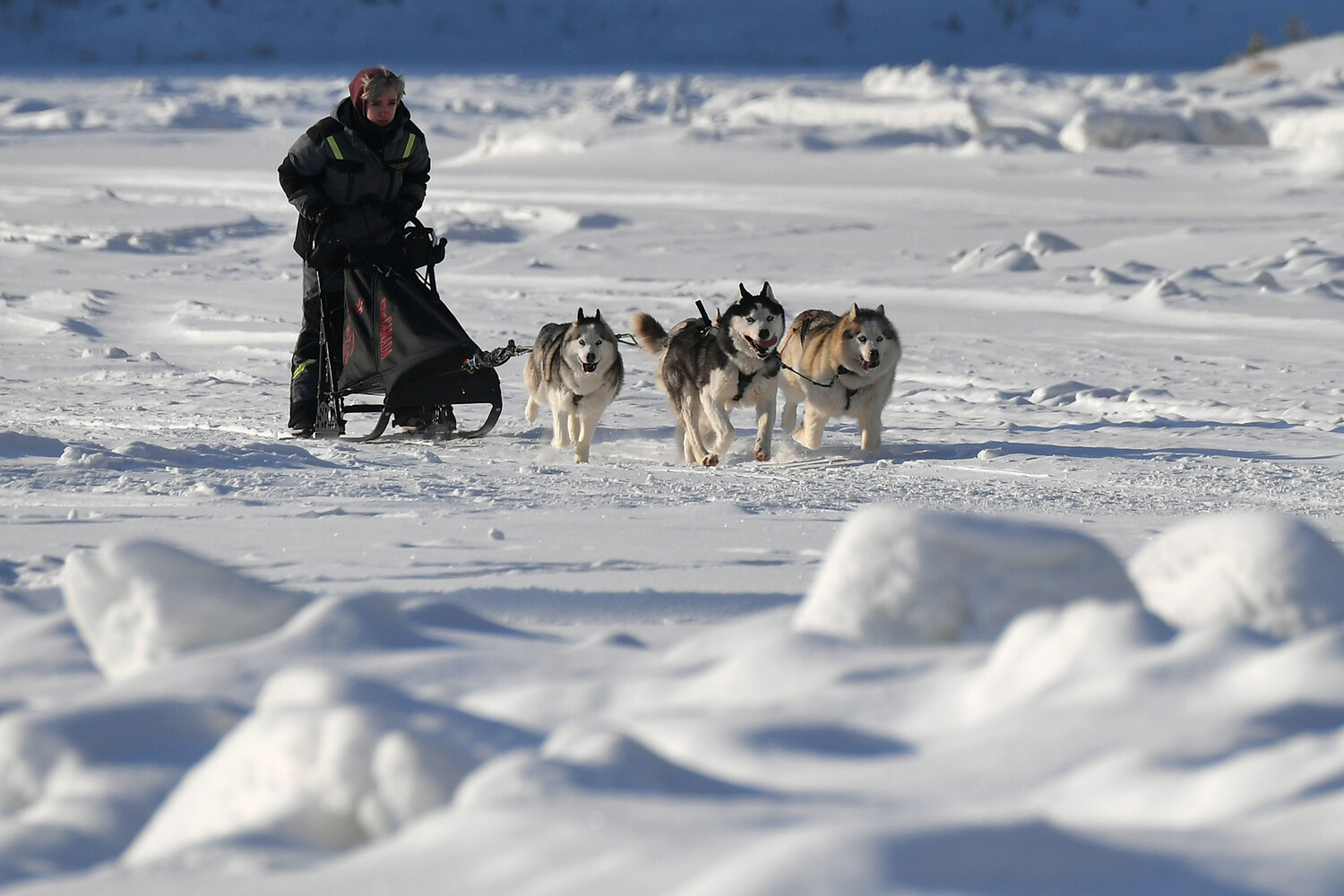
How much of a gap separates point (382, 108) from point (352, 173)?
276mm

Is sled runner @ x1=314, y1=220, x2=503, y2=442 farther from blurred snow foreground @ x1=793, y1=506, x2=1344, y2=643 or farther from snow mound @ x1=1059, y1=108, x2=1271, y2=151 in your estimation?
snow mound @ x1=1059, y1=108, x2=1271, y2=151

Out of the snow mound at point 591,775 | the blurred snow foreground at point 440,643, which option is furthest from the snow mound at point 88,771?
the snow mound at point 591,775

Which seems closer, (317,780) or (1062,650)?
(317,780)

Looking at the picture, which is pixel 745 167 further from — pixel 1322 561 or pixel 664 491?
pixel 1322 561

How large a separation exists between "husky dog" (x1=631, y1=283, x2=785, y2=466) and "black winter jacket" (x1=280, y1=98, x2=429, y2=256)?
1207 millimetres

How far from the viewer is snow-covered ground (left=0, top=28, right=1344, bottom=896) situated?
1708 mm

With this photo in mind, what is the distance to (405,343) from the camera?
586 cm

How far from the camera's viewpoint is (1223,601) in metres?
2.25

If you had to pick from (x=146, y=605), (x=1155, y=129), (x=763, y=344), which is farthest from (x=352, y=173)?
(x=1155, y=129)

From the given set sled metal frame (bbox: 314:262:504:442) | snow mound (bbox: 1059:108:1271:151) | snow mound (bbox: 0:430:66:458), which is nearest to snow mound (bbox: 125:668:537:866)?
snow mound (bbox: 0:430:66:458)

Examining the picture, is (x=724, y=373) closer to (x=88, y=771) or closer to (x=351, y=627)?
(x=351, y=627)

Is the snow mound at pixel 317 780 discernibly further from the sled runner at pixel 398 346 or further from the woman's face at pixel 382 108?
the woman's face at pixel 382 108

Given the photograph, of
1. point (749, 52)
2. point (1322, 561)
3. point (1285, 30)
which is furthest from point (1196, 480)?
point (749, 52)

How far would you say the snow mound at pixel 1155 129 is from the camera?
77.0ft
